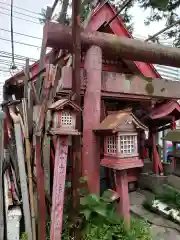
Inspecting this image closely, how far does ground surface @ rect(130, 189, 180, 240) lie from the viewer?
12.9 feet

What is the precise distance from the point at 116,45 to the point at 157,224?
11.5 feet

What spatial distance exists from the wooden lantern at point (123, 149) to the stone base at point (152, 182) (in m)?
2.50

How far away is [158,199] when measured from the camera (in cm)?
529

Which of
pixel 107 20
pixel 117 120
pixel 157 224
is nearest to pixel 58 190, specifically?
pixel 117 120

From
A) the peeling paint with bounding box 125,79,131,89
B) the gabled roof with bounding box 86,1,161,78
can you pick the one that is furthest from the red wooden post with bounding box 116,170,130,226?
the gabled roof with bounding box 86,1,161,78

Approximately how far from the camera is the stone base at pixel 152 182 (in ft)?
19.2

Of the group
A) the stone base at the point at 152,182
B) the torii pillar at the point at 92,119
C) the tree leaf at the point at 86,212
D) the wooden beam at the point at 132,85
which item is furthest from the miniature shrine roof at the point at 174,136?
the tree leaf at the point at 86,212

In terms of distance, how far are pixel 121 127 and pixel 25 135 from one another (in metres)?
1.79

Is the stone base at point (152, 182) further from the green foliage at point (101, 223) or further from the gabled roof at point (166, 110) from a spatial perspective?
the green foliage at point (101, 223)

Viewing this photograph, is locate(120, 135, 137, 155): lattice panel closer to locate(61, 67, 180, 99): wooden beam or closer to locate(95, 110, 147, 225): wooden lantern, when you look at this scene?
locate(95, 110, 147, 225): wooden lantern

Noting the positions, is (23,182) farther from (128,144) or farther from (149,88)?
(149,88)

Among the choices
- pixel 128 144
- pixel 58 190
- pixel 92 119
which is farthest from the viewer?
pixel 92 119

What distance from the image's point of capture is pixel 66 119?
3146mm

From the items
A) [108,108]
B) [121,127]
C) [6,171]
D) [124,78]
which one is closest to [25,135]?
[6,171]
